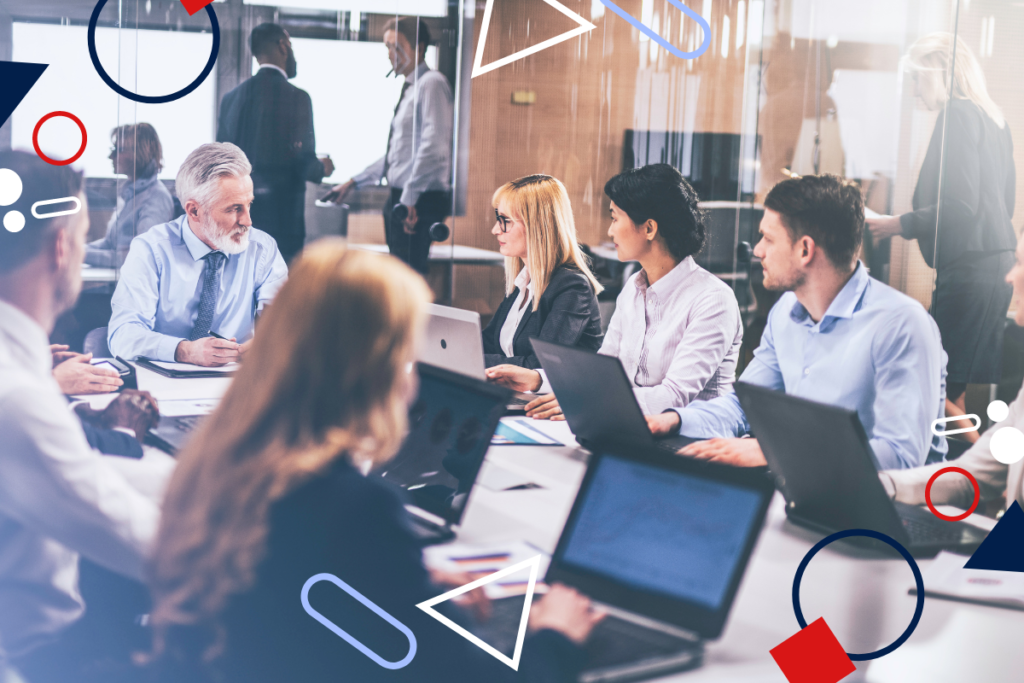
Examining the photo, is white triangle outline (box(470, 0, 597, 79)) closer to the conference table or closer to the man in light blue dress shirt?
the man in light blue dress shirt

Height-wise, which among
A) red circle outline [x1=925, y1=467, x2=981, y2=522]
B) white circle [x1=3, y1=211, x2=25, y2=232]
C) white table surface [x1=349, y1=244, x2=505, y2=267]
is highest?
white circle [x1=3, y1=211, x2=25, y2=232]

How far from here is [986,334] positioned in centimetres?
201

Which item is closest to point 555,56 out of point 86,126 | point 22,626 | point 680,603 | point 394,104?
point 394,104

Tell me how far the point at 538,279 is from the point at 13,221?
47.8 inches

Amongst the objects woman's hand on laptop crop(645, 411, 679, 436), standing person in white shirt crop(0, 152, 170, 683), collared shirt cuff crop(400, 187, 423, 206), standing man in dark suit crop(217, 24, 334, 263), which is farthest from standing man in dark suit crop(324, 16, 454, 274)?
standing person in white shirt crop(0, 152, 170, 683)

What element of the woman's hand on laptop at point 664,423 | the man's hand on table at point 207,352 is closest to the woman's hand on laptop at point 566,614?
the woman's hand on laptop at point 664,423

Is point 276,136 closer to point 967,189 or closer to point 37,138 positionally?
point 37,138

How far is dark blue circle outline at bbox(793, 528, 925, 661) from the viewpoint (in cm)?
116

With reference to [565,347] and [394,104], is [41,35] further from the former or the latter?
[565,347]

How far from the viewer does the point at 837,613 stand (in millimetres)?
1251

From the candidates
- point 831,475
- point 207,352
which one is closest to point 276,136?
point 207,352

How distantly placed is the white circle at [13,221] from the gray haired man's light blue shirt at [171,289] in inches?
21.3

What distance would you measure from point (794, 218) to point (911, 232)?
15.4 inches

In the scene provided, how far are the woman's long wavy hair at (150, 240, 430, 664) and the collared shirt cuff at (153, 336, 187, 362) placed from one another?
105 centimetres
